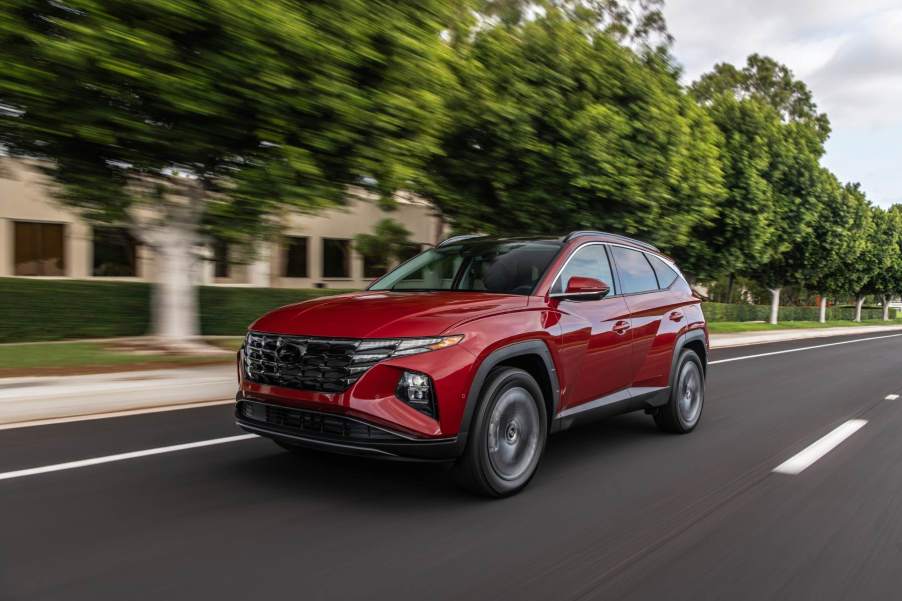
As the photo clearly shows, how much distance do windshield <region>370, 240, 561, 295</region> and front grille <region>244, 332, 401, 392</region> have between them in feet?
4.27

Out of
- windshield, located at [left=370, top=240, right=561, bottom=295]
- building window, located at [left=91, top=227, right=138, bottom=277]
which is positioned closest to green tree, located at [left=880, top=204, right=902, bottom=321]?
building window, located at [left=91, top=227, right=138, bottom=277]

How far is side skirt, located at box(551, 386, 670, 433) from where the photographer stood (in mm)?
5137

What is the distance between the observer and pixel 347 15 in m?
8.43

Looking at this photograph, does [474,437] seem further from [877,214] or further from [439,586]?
[877,214]

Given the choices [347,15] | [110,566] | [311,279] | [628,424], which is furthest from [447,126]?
[311,279]

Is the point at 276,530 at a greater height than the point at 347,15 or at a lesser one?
lesser

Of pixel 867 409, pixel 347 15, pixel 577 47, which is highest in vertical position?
pixel 577 47

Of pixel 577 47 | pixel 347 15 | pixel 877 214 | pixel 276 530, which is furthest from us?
pixel 877 214

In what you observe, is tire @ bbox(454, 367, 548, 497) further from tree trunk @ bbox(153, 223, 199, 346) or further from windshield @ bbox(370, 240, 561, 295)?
tree trunk @ bbox(153, 223, 199, 346)

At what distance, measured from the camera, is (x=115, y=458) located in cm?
551

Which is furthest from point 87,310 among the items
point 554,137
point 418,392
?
point 418,392

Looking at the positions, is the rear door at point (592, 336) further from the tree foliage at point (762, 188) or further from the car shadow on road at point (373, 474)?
the tree foliage at point (762, 188)

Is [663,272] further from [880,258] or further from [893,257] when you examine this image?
[893,257]

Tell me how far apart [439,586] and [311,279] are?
26.5 m
